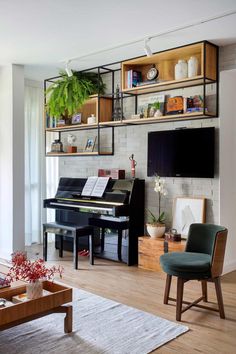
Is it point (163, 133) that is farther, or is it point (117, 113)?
point (117, 113)

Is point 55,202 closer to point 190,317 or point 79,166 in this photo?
point 79,166

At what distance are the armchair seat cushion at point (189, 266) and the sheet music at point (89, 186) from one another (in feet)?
6.98

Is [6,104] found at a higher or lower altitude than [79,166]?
higher

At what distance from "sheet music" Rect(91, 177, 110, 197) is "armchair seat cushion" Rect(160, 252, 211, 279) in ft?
6.35

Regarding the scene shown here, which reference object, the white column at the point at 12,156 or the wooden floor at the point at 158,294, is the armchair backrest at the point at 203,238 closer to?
the wooden floor at the point at 158,294

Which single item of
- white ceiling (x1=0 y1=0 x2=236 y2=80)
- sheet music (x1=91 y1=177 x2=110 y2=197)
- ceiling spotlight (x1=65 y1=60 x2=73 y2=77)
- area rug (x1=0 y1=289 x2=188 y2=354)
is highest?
white ceiling (x1=0 y1=0 x2=236 y2=80)

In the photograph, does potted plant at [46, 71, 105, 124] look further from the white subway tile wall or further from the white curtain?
the white curtain

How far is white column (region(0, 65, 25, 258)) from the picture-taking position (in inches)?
197

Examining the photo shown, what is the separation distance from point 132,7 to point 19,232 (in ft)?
10.5

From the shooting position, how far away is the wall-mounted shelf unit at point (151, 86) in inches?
163

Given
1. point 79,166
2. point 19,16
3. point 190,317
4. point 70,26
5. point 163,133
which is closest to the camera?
point 190,317

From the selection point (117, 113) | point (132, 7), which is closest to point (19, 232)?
point (117, 113)

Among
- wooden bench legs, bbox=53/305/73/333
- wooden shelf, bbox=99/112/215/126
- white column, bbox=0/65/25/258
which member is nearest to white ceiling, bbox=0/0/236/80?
white column, bbox=0/65/25/258

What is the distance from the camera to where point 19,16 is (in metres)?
3.39
